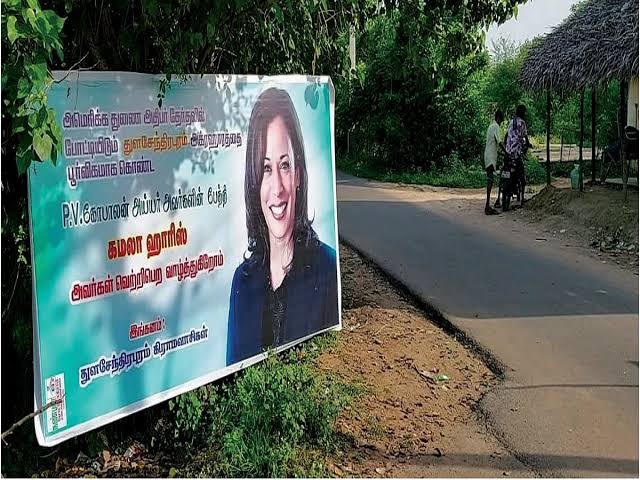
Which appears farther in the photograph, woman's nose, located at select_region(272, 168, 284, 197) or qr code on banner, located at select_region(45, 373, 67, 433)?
woman's nose, located at select_region(272, 168, 284, 197)

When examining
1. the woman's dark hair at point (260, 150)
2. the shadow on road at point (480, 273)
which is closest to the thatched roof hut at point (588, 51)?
the shadow on road at point (480, 273)

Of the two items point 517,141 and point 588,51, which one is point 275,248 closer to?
point 517,141

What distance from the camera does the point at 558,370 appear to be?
17.2 feet

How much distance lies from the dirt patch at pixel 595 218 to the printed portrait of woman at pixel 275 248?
187 inches

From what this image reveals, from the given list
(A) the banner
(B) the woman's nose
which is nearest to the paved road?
(A) the banner

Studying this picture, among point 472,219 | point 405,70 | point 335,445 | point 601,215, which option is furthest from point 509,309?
point 472,219

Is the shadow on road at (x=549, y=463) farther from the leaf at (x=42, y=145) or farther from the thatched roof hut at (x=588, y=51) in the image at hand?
the thatched roof hut at (x=588, y=51)

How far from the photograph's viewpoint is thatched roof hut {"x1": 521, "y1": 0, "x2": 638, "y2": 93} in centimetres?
1148

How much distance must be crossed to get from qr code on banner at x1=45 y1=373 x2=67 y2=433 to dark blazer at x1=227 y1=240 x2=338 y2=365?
1.24 metres

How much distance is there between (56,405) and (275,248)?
1892 mm

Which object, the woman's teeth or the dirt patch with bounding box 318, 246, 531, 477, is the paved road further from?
the woman's teeth

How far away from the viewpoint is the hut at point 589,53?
11.5 meters

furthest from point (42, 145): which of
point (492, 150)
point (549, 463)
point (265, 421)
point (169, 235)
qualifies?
point (492, 150)

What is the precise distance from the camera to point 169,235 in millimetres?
4164
